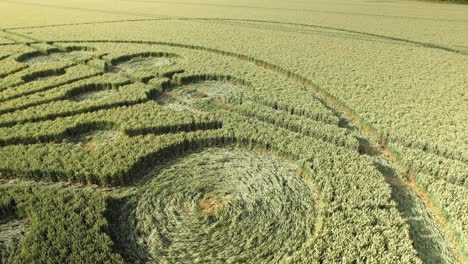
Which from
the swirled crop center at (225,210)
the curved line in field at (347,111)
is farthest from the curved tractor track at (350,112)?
the swirled crop center at (225,210)

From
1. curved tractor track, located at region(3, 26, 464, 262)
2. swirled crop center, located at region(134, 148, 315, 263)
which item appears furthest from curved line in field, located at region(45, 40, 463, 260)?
swirled crop center, located at region(134, 148, 315, 263)

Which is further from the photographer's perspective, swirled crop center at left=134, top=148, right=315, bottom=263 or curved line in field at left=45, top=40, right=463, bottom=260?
curved line in field at left=45, top=40, right=463, bottom=260

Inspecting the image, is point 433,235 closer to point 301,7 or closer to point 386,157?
point 386,157

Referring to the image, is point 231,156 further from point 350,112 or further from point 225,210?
point 350,112

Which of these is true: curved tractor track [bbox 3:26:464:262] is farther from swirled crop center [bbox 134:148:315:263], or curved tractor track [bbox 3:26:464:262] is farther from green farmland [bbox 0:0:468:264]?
swirled crop center [bbox 134:148:315:263]

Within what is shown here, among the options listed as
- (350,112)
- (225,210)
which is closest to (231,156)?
(225,210)

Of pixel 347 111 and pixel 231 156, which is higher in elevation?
pixel 347 111

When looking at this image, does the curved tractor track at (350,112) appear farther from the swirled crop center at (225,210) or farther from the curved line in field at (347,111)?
the swirled crop center at (225,210)
